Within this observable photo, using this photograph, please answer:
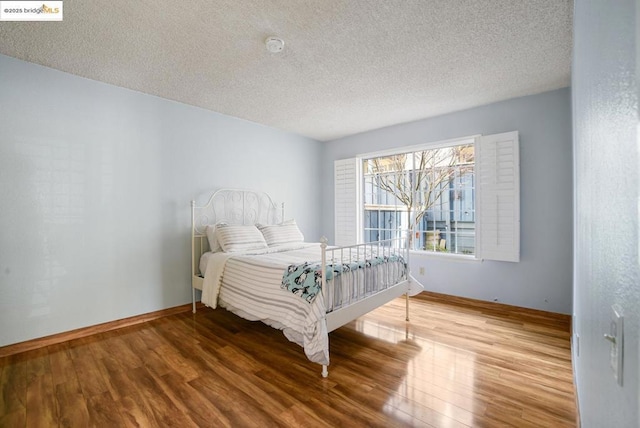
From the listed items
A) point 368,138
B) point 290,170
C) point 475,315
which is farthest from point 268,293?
point 368,138

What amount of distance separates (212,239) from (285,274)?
1.60 metres

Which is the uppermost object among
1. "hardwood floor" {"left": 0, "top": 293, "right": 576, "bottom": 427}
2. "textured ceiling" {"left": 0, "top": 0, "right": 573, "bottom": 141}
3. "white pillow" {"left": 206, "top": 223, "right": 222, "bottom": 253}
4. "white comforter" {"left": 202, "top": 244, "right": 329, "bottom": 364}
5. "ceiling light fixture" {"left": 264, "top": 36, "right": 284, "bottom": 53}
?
"textured ceiling" {"left": 0, "top": 0, "right": 573, "bottom": 141}

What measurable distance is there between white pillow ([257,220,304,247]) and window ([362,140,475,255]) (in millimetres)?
1423

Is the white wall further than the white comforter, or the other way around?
the white wall

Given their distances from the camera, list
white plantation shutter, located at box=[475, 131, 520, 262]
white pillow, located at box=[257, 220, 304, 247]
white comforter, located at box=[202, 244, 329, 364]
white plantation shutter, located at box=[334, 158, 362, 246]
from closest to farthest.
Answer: white comforter, located at box=[202, 244, 329, 364] → white plantation shutter, located at box=[475, 131, 520, 262] → white pillow, located at box=[257, 220, 304, 247] → white plantation shutter, located at box=[334, 158, 362, 246]

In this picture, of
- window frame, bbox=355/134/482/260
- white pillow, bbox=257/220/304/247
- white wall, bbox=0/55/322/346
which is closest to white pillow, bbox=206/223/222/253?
white wall, bbox=0/55/322/346

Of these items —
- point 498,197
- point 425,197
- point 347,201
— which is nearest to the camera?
point 498,197

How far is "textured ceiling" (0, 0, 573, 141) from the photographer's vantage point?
6.36ft

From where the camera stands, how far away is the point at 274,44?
2.27 metres

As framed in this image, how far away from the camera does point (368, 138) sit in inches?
187

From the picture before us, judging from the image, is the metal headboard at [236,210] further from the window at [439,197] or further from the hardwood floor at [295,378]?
the hardwood floor at [295,378]

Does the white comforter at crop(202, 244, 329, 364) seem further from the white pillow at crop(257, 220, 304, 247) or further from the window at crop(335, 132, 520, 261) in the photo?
the window at crop(335, 132, 520, 261)

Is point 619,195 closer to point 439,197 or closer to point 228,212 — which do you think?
point 439,197

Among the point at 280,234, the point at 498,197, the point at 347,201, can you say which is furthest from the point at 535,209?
the point at 280,234
